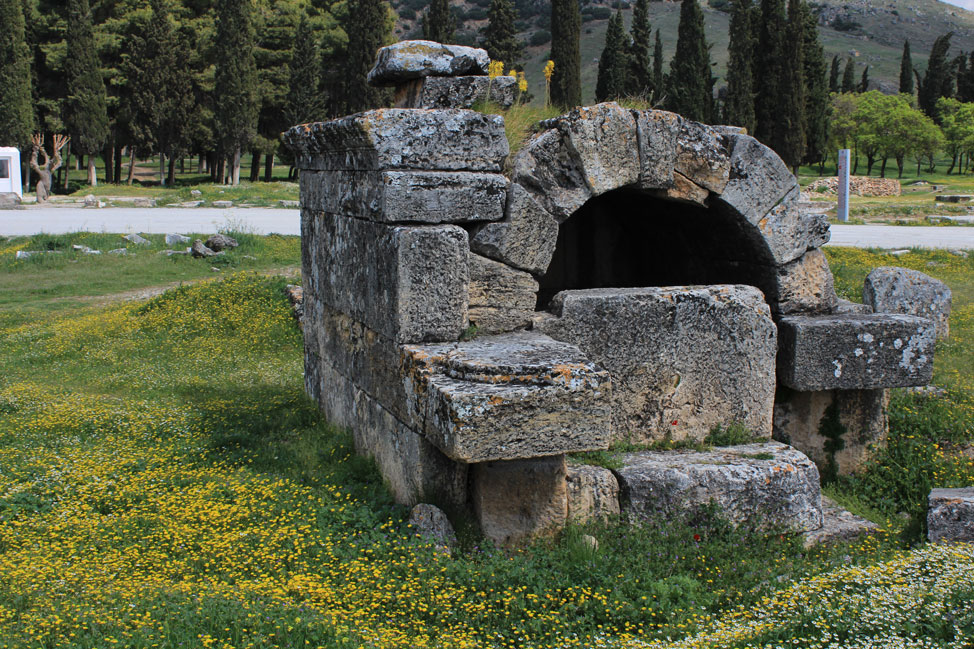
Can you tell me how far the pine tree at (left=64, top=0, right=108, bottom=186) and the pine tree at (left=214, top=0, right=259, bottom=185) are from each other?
488cm

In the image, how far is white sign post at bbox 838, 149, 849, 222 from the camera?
21.9 meters

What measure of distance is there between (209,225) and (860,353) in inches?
759

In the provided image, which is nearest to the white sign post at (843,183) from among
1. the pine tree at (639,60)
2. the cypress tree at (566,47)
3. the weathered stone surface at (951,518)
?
the cypress tree at (566,47)

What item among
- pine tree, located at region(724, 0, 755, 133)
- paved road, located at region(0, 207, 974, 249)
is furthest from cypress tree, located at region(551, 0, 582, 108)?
paved road, located at region(0, 207, 974, 249)

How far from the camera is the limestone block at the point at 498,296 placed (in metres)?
5.43

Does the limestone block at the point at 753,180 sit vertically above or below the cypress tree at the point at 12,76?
below

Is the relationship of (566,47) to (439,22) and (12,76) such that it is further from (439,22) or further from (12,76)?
(12,76)

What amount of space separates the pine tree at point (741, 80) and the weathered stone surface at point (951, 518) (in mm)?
34282

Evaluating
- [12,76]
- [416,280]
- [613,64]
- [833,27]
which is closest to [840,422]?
[416,280]

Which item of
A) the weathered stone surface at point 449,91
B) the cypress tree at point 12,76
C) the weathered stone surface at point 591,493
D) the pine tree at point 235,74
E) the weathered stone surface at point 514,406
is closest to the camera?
the weathered stone surface at point 514,406

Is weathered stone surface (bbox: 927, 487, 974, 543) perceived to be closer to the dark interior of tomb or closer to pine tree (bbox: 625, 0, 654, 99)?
the dark interior of tomb

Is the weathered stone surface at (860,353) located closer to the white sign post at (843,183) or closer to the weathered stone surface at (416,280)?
the weathered stone surface at (416,280)

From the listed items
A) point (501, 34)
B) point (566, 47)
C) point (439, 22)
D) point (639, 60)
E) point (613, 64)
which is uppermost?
Result: point (501, 34)

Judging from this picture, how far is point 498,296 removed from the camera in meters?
5.50
